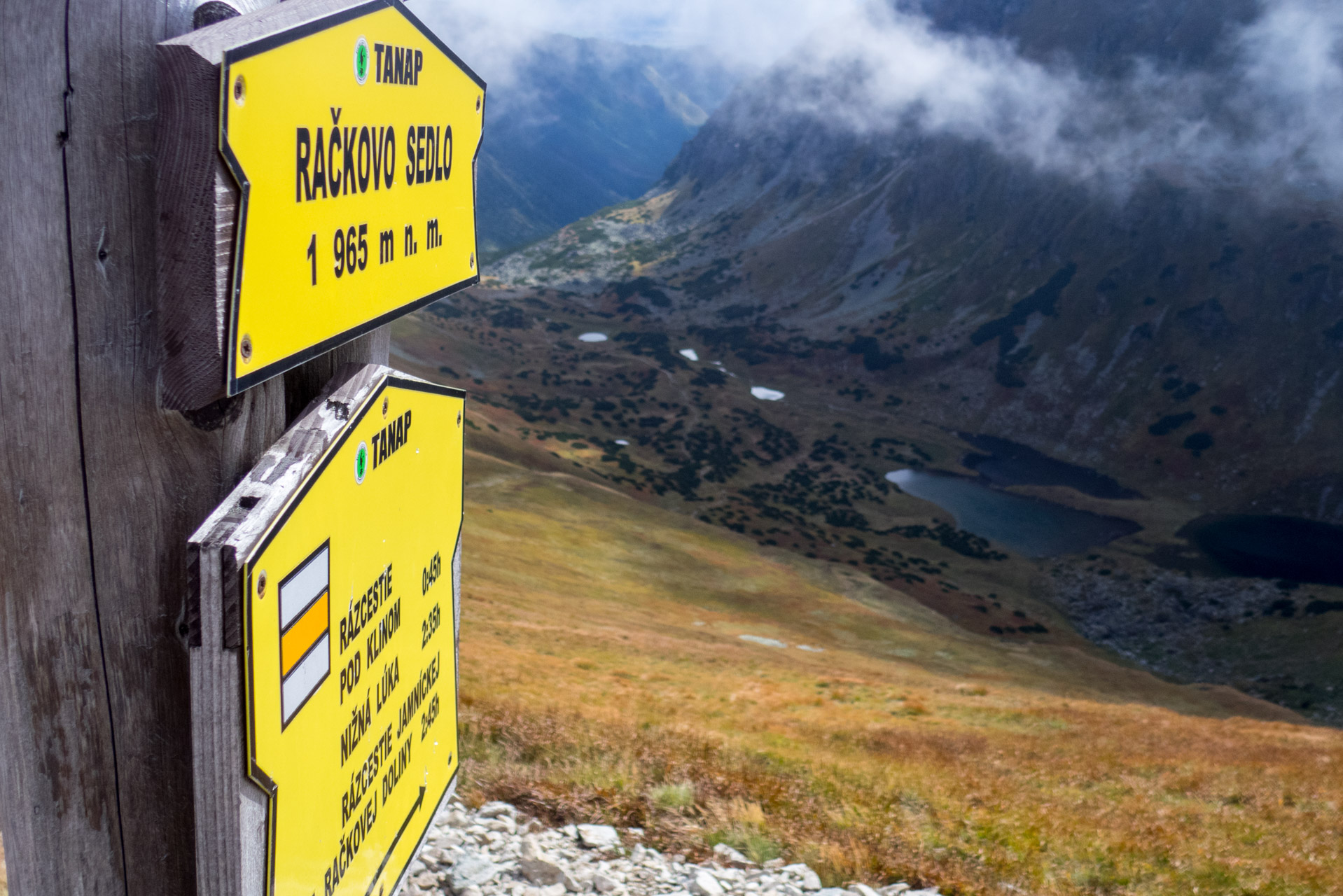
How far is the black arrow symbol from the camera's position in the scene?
3352 mm

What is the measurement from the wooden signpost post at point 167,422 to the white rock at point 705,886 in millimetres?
3521

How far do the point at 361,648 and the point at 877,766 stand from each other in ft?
26.6

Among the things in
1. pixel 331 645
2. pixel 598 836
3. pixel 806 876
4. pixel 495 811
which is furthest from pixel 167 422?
pixel 806 876

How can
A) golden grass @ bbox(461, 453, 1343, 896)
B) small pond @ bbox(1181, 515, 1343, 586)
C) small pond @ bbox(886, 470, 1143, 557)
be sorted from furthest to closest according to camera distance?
1. small pond @ bbox(886, 470, 1143, 557)
2. small pond @ bbox(1181, 515, 1343, 586)
3. golden grass @ bbox(461, 453, 1343, 896)

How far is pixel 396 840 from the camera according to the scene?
3633mm

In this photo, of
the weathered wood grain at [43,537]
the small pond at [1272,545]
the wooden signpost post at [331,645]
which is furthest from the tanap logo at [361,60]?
the small pond at [1272,545]

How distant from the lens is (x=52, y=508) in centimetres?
224

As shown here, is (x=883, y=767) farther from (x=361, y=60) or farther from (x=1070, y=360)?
(x=1070, y=360)

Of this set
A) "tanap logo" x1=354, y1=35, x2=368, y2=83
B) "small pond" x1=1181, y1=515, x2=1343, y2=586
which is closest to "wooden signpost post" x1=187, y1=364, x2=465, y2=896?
"tanap logo" x1=354, y1=35, x2=368, y2=83

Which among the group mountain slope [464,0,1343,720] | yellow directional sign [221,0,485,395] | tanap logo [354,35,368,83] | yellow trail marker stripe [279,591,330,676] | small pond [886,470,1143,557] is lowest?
small pond [886,470,1143,557]

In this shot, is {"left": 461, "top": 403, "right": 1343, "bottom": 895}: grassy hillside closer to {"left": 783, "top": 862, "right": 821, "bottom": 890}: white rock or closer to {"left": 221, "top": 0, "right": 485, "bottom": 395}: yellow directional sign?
{"left": 783, "top": 862, "right": 821, "bottom": 890}: white rock

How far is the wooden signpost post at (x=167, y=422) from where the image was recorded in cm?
210

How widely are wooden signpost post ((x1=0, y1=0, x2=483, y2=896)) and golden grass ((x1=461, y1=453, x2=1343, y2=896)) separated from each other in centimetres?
456

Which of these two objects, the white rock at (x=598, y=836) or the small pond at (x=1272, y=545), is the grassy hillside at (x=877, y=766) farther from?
the small pond at (x=1272, y=545)
